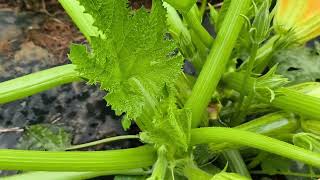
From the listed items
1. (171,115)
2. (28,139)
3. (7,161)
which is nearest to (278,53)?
(171,115)

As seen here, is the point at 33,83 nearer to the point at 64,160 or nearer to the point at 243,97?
the point at 64,160

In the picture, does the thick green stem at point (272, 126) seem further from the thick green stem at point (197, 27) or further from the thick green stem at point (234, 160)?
→ the thick green stem at point (197, 27)

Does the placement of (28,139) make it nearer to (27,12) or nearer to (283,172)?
(27,12)

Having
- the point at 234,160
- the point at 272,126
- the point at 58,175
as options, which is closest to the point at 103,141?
the point at 58,175

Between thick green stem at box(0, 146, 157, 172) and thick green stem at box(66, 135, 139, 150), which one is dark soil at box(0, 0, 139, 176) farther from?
thick green stem at box(0, 146, 157, 172)

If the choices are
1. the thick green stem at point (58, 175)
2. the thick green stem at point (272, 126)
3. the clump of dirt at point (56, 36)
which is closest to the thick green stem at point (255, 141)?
the thick green stem at point (272, 126)

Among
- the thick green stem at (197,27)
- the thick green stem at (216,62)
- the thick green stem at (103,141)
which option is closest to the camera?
the thick green stem at (216,62)

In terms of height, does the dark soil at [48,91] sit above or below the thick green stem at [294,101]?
above
